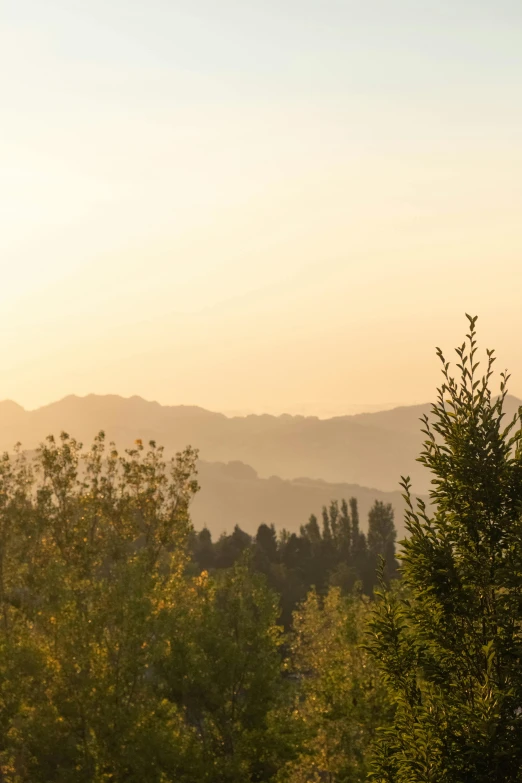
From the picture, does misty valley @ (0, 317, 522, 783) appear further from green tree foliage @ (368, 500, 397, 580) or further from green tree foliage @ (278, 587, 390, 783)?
green tree foliage @ (368, 500, 397, 580)

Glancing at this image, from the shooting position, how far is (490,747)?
13.4 meters

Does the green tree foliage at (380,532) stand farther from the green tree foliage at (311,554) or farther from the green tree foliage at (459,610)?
the green tree foliage at (459,610)

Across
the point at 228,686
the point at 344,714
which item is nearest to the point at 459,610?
the point at 228,686

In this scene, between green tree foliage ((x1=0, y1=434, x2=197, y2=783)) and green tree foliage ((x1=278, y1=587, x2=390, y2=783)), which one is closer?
green tree foliage ((x1=0, y1=434, x2=197, y2=783))

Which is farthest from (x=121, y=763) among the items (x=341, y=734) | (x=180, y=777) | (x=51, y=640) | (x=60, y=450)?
(x=60, y=450)

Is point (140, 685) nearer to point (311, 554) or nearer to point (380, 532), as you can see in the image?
point (311, 554)

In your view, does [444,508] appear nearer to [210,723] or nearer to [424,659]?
[424,659]

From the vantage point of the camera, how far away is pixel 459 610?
14828 millimetres

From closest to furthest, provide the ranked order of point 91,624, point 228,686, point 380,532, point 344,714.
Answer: point 228,686 < point 91,624 < point 344,714 < point 380,532

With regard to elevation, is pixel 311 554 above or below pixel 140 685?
below

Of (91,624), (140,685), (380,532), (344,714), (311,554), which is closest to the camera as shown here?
(140,685)

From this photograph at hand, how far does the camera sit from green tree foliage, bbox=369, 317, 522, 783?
13.8 metres

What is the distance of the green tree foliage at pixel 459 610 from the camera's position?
13812 millimetres

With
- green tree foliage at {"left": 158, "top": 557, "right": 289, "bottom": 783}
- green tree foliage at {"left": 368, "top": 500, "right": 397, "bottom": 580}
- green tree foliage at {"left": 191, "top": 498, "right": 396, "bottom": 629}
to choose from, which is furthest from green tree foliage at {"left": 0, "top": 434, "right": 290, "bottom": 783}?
green tree foliage at {"left": 368, "top": 500, "right": 397, "bottom": 580}
